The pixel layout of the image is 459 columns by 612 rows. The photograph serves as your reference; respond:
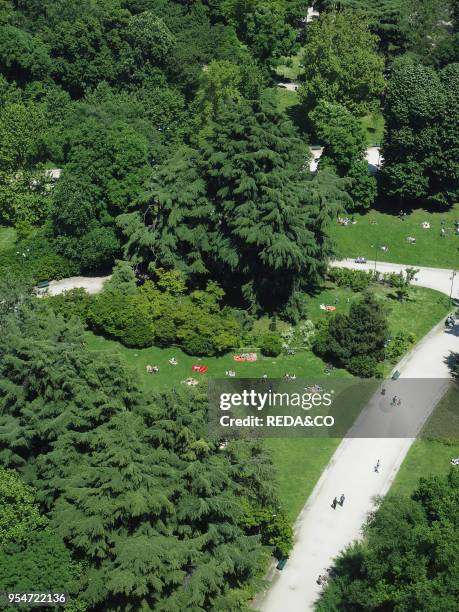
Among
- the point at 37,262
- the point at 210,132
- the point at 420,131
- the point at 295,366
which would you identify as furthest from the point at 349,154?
the point at 37,262

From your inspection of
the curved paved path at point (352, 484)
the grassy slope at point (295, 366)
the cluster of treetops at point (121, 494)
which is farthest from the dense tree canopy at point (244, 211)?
the cluster of treetops at point (121, 494)

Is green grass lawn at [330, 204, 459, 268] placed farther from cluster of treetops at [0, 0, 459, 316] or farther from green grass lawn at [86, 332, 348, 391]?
green grass lawn at [86, 332, 348, 391]

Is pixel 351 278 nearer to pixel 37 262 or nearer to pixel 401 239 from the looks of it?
pixel 401 239

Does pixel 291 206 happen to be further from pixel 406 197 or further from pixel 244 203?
pixel 406 197

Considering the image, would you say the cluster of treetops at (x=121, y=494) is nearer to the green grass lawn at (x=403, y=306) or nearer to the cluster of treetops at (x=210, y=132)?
the cluster of treetops at (x=210, y=132)

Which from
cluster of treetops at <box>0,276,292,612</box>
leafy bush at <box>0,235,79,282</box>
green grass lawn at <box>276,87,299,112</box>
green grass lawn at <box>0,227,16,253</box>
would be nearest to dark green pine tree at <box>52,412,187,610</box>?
cluster of treetops at <box>0,276,292,612</box>

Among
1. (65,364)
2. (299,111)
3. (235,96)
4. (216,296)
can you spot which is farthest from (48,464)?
(299,111)
